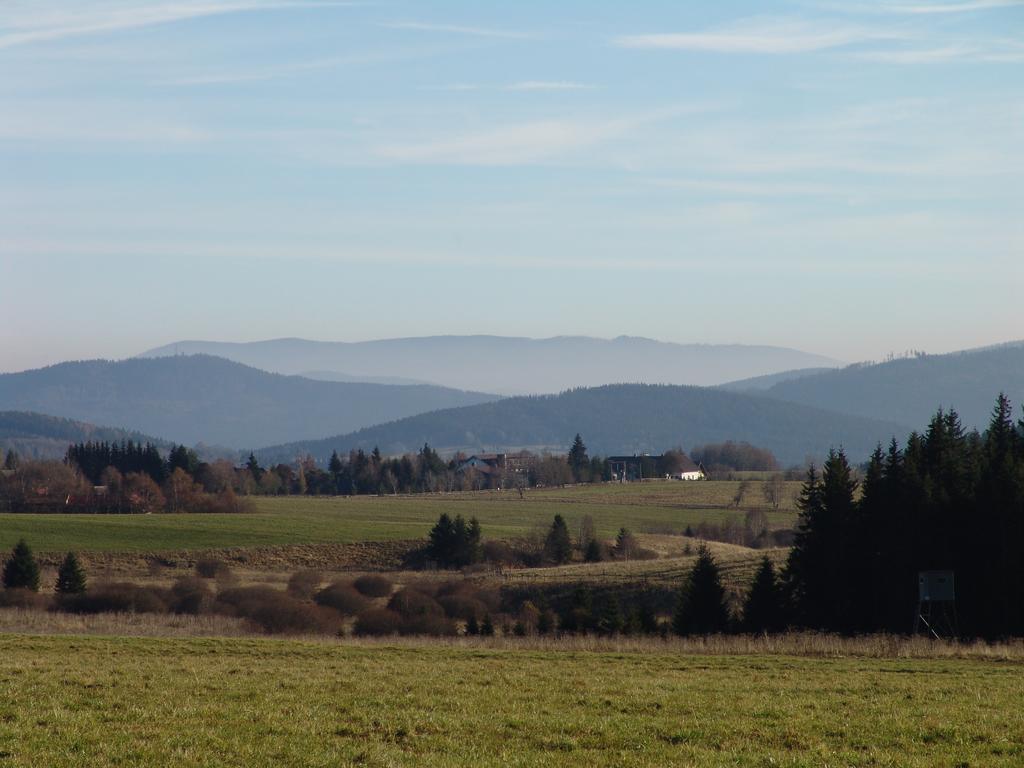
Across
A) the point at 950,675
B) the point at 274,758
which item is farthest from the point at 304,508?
the point at 274,758

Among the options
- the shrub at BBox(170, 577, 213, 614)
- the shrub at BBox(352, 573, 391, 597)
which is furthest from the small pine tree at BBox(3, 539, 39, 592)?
the shrub at BBox(352, 573, 391, 597)

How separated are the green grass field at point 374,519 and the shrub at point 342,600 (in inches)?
1255

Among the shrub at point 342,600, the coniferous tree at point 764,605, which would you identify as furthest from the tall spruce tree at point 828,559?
the shrub at point 342,600

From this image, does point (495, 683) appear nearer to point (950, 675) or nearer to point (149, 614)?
point (950, 675)

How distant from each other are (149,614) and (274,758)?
143 ft

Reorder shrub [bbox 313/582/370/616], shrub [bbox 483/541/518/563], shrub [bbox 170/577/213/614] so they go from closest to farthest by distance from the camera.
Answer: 1. shrub [bbox 170/577/213/614]
2. shrub [bbox 313/582/370/616]
3. shrub [bbox 483/541/518/563]

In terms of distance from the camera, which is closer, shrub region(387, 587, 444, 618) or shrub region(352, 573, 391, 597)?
shrub region(387, 587, 444, 618)

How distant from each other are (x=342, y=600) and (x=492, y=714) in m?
46.7

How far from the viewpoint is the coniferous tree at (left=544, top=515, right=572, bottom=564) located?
91.9 meters

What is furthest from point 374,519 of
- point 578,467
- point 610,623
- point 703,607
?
point 578,467

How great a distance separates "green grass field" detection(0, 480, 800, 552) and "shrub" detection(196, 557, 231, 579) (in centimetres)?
739

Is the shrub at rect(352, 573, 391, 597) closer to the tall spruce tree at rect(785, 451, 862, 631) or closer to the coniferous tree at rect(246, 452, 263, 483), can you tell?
the tall spruce tree at rect(785, 451, 862, 631)

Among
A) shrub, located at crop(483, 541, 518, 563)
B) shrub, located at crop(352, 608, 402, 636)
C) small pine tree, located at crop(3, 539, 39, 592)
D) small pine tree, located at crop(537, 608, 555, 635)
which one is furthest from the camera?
shrub, located at crop(483, 541, 518, 563)

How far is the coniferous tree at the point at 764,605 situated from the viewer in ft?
160
